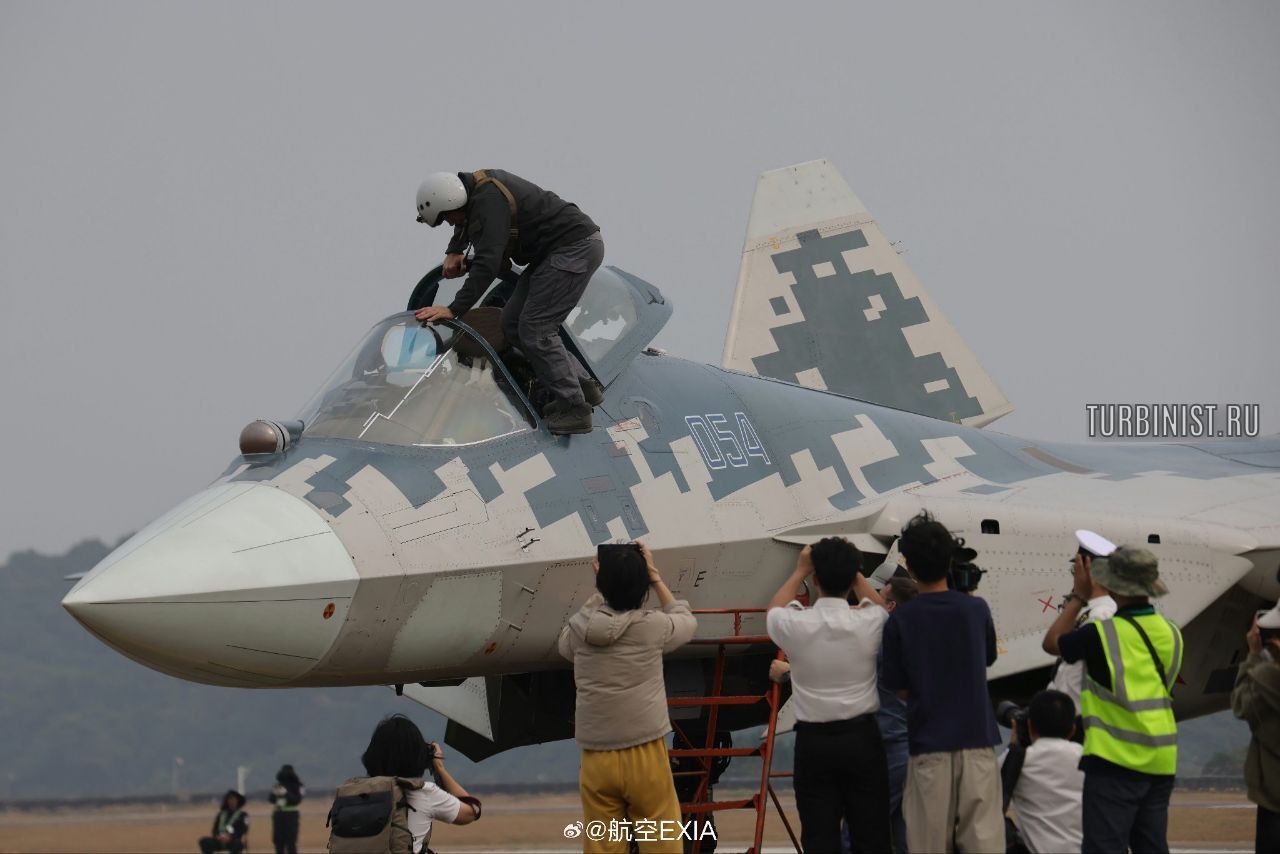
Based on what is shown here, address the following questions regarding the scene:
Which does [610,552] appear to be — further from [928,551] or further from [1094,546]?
[1094,546]

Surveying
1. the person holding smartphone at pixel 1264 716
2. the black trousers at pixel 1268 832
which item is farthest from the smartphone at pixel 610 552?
the black trousers at pixel 1268 832

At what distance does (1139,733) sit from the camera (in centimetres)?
730

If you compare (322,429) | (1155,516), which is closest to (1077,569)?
(1155,516)

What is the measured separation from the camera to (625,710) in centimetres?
759

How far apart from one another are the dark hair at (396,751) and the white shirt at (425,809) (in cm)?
11

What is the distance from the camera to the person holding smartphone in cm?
746

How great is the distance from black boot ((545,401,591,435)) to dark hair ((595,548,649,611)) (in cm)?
232

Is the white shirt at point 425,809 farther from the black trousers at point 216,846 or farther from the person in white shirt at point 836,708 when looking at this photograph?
the black trousers at point 216,846

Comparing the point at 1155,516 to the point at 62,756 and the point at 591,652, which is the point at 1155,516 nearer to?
the point at 591,652

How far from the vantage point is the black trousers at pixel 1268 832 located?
7.68 metres

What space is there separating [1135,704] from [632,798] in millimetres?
2424

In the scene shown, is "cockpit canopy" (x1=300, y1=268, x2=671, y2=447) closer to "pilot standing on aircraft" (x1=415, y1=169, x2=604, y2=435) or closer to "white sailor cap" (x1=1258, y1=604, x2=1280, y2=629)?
"pilot standing on aircraft" (x1=415, y1=169, x2=604, y2=435)

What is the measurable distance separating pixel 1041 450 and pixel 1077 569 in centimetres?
573

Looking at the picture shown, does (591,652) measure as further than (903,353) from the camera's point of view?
No
